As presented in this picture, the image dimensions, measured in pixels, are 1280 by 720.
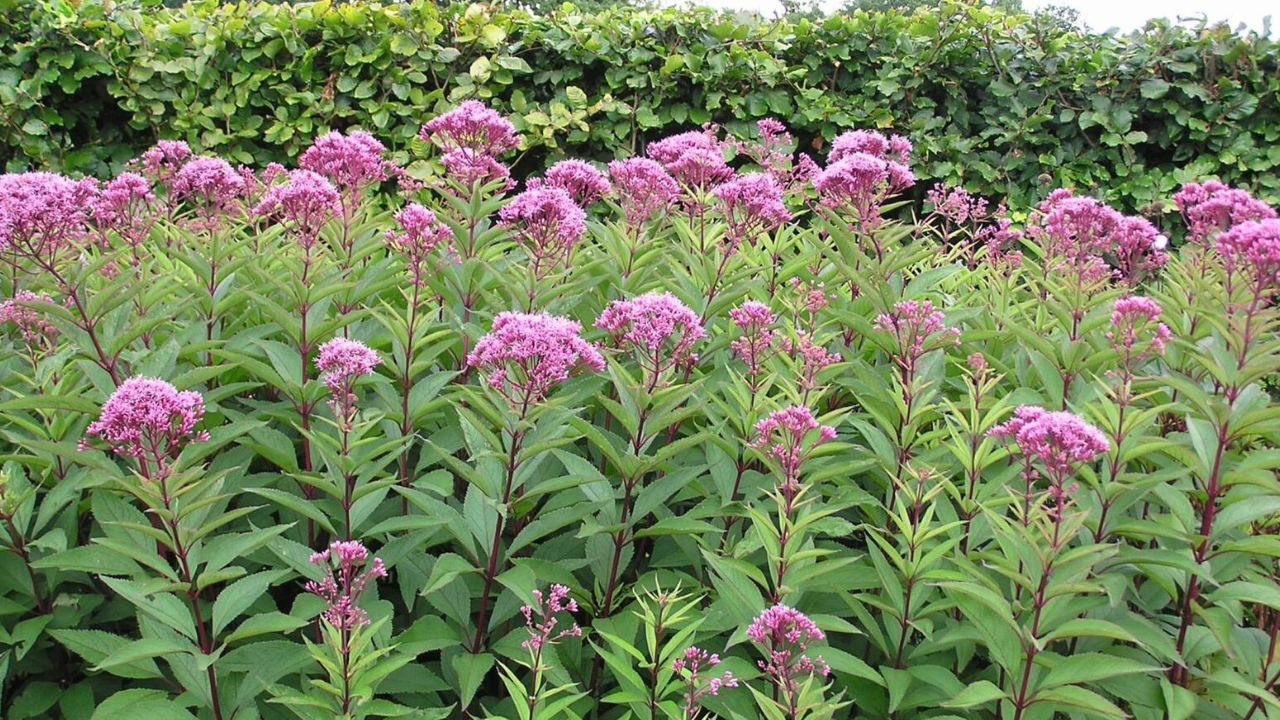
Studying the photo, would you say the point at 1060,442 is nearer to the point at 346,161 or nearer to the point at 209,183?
the point at 346,161

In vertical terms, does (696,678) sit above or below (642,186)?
below

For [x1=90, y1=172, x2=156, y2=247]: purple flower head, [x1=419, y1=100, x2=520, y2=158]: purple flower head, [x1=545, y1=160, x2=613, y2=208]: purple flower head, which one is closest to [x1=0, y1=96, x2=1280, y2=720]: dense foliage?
[x1=90, y1=172, x2=156, y2=247]: purple flower head

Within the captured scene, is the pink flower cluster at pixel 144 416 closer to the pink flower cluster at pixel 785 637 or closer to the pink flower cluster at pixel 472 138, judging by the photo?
the pink flower cluster at pixel 785 637

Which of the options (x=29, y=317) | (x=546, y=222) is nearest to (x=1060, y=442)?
(x=546, y=222)

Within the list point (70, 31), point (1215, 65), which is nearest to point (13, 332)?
point (70, 31)

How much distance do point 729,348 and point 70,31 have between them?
8.80 m

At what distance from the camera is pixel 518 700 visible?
2.03 meters

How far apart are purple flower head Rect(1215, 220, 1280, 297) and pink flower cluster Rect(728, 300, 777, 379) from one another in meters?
1.35

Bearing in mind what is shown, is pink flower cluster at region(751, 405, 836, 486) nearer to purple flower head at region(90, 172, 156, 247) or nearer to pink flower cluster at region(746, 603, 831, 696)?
pink flower cluster at region(746, 603, 831, 696)

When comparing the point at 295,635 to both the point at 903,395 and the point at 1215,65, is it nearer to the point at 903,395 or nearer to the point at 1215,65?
the point at 903,395

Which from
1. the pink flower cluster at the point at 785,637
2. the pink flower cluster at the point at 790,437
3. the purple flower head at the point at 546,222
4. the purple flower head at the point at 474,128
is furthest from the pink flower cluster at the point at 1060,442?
the purple flower head at the point at 474,128

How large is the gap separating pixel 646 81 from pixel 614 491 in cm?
720

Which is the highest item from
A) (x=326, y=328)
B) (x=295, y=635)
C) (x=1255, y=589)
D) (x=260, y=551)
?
(x=326, y=328)

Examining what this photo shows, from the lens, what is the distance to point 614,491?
2676mm
